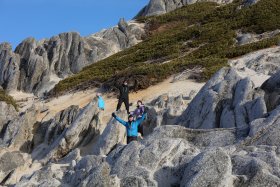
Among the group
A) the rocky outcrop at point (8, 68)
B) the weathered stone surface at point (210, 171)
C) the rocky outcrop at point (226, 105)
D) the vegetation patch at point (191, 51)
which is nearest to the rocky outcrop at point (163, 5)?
the rocky outcrop at point (8, 68)

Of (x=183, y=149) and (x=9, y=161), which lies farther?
(x=9, y=161)

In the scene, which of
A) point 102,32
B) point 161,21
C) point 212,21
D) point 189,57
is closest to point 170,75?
point 189,57

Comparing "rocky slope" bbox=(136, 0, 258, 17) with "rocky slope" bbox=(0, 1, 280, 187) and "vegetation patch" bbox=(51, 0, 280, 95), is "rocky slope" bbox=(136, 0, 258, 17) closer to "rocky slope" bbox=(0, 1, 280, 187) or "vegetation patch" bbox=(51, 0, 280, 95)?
"vegetation patch" bbox=(51, 0, 280, 95)

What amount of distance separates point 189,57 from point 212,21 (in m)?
13.1

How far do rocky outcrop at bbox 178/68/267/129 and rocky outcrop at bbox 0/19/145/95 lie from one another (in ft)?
109

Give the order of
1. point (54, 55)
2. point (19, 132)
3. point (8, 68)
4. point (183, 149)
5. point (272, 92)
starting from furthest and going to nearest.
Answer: point (54, 55) → point (8, 68) → point (19, 132) → point (272, 92) → point (183, 149)

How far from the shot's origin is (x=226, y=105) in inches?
786

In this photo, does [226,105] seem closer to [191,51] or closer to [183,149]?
[183,149]

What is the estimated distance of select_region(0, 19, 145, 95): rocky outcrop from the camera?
5497 centimetres

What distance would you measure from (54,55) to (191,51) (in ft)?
76.8

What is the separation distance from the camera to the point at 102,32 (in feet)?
236

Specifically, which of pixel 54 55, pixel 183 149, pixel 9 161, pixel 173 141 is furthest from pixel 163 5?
pixel 183 149

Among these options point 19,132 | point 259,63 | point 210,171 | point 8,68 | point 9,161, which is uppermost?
point 210,171

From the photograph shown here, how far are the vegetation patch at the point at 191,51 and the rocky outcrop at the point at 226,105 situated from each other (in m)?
10.3
